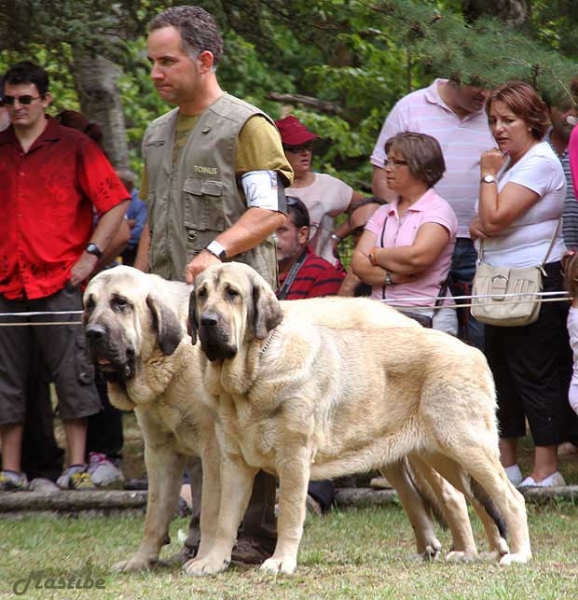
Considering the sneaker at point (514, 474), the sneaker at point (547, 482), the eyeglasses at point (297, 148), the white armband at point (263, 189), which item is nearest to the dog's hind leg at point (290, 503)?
the white armband at point (263, 189)

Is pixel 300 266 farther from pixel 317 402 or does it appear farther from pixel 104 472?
pixel 317 402

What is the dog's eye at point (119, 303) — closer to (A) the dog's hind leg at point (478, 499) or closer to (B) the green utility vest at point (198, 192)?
(B) the green utility vest at point (198, 192)

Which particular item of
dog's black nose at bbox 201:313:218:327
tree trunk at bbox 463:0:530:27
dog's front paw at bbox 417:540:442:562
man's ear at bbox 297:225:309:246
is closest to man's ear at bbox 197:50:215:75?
dog's black nose at bbox 201:313:218:327

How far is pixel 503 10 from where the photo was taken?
384 inches

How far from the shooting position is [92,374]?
919 cm

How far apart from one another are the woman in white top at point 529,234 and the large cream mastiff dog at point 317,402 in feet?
6.51

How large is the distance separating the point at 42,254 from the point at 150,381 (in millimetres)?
2797

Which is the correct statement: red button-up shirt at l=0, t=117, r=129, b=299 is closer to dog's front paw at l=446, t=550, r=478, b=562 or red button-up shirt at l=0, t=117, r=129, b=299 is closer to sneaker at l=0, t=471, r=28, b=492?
sneaker at l=0, t=471, r=28, b=492

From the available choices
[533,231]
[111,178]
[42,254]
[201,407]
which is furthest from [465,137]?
[201,407]

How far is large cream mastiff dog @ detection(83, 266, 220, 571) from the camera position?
20.6 feet

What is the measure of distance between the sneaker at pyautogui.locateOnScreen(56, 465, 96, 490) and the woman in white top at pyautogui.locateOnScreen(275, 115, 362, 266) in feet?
7.92

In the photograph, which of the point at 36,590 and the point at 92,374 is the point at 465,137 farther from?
the point at 36,590

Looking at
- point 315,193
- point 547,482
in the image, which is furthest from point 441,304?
point 315,193

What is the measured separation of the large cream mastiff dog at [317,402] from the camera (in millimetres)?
6199
